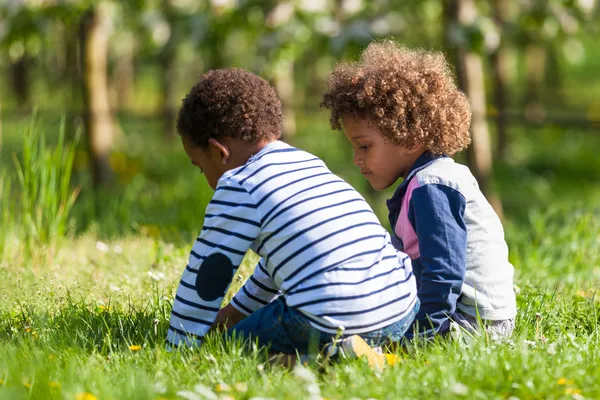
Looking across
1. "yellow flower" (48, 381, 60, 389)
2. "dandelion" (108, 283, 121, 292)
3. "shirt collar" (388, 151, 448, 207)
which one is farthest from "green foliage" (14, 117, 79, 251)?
"yellow flower" (48, 381, 60, 389)

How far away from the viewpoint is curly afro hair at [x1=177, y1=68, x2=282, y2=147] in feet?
8.62

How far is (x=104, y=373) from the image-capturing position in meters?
2.42

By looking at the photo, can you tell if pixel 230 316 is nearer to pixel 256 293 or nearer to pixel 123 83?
pixel 256 293

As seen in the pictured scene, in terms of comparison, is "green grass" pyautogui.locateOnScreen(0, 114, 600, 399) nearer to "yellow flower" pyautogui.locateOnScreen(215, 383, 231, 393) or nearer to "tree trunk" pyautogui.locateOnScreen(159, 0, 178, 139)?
"yellow flower" pyautogui.locateOnScreen(215, 383, 231, 393)

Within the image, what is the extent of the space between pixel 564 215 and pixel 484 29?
4.48 feet

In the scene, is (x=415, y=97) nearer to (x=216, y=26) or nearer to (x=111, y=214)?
(x=111, y=214)

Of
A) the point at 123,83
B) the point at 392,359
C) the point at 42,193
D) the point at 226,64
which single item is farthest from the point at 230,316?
the point at 123,83

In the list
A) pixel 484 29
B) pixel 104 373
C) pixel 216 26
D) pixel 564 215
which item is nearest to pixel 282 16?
pixel 216 26

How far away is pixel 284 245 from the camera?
8.18 feet

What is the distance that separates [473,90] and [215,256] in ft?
13.0

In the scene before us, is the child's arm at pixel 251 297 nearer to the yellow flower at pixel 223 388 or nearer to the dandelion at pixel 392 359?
the dandelion at pixel 392 359

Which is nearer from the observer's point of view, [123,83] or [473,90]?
[473,90]

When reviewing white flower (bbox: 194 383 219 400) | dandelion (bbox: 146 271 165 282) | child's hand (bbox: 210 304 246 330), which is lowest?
child's hand (bbox: 210 304 246 330)

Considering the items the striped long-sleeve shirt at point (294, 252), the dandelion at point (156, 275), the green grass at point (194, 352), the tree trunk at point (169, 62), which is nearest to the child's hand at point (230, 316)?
the green grass at point (194, 352)
